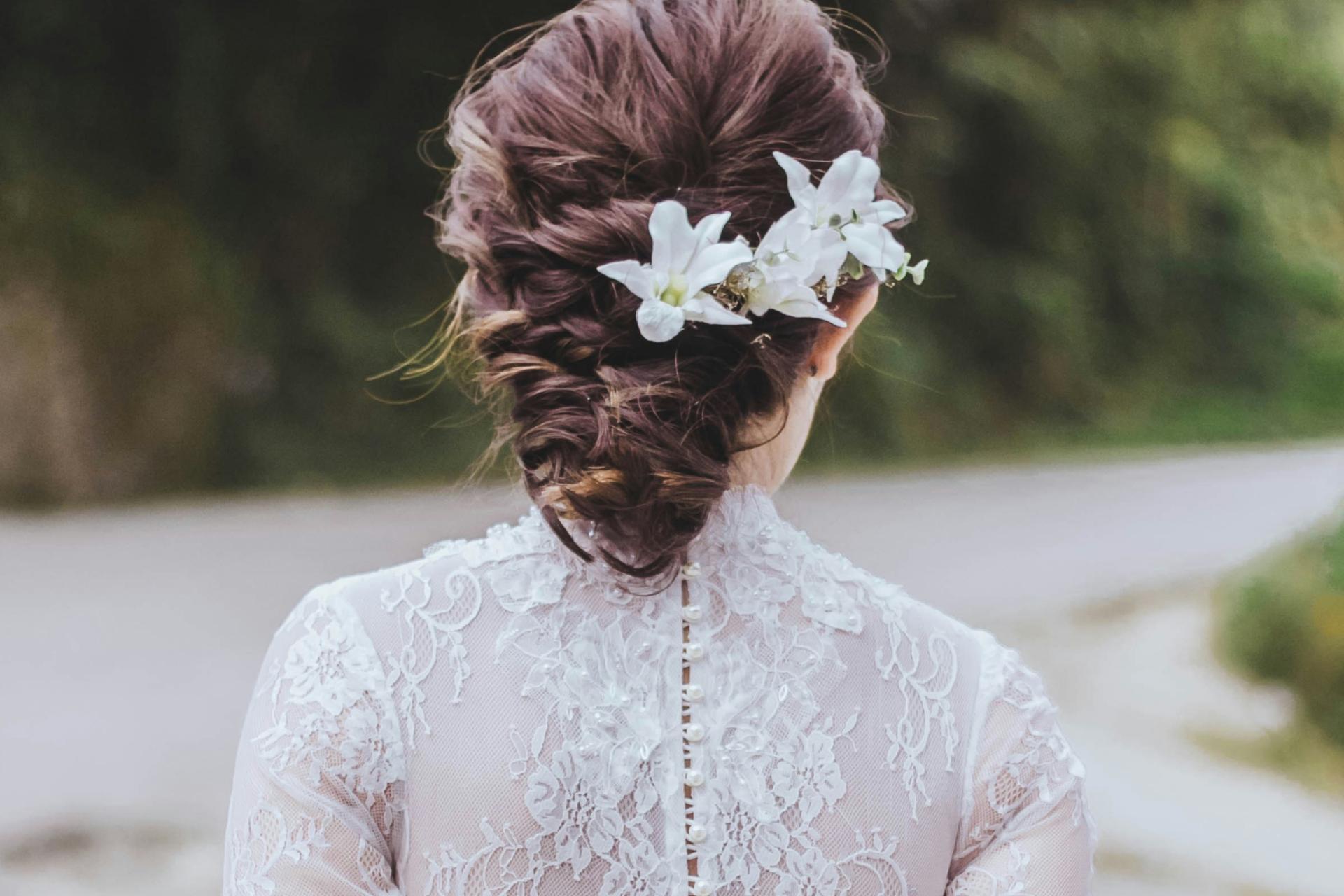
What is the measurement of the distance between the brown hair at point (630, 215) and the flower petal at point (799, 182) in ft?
0.06

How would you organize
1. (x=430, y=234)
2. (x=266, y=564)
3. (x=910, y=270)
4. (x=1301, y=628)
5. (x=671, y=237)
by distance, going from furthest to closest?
(x=430, y=234), (x=266, y=564), (x=1301, y=628), (x=910, y=270), (x=671, y=237)

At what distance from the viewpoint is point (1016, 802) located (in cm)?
69

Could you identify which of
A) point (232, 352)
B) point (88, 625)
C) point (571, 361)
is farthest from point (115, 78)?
point (571, 361)

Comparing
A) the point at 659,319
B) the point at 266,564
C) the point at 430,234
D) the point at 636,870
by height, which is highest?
the point at 430,234

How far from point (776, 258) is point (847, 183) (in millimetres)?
54

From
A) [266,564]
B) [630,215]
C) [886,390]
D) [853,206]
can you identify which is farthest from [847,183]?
[886,390]

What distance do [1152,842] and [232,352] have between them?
373cm

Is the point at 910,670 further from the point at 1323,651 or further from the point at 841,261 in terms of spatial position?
the point at 1323,651

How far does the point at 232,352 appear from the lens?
5.07m

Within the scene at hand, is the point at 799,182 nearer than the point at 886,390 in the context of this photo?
Yes

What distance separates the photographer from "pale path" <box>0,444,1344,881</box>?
328 cm

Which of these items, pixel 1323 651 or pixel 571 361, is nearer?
pixel 571 361

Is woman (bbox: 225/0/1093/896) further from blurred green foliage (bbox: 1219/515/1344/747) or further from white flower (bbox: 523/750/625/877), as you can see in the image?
blurred green foliage (bbox: 1219/515/1344/747)

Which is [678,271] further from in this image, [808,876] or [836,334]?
[808,876]
